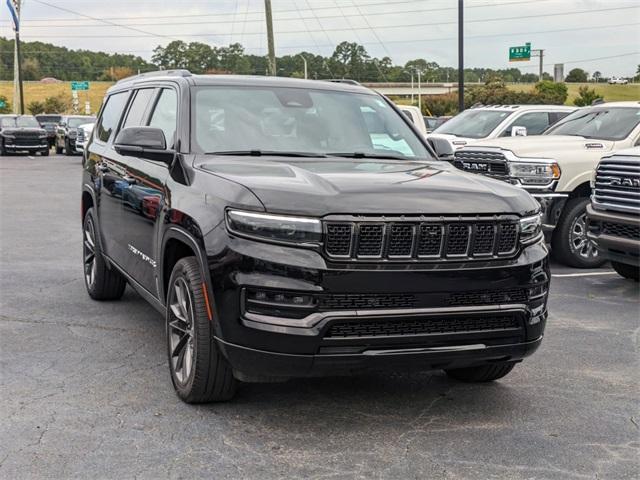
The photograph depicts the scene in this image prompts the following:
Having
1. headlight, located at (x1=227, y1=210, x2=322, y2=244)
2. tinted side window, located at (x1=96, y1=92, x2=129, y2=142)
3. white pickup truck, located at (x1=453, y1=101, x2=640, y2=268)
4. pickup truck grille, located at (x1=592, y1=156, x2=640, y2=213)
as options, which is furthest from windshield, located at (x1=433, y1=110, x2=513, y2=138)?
headlight, located at (x1=227, y1=210, x2=322, y2=244)

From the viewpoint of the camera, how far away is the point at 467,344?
4.37m

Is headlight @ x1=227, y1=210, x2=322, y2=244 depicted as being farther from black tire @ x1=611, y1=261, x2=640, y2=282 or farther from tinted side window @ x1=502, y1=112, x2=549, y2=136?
tinted side window @ x1=502, y1=112, x2=549, y2=136

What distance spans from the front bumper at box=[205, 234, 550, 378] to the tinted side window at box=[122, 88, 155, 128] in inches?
94.9

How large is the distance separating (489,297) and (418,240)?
0.51 m

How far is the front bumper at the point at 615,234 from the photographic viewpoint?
8.02m

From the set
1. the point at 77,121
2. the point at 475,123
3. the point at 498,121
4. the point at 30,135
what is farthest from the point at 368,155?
the point at 77,121

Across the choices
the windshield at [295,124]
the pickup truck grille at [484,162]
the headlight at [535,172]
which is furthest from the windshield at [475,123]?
the windshield at [295,124]

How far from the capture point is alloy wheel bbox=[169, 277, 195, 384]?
15.5 feet

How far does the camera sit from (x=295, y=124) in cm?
572

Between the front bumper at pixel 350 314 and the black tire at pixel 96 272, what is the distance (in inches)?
126

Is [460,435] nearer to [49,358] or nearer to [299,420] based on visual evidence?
[299,420]

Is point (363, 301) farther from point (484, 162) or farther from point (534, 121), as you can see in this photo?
point (534, 121)

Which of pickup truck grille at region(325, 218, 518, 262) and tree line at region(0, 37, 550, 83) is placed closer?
pickup truck grille at region(325, 218, 518, 262)

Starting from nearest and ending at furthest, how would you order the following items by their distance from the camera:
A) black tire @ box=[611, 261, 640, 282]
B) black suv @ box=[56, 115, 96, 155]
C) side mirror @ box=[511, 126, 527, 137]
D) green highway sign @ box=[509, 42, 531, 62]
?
black tire @ box=[611, 261, 640, 282]
side mirror @ box=[511, 126, 527, 137]
black suv @ box=[56, 115, 96, 155]
green highway sign @ box=[509, 42, 531, 62]
